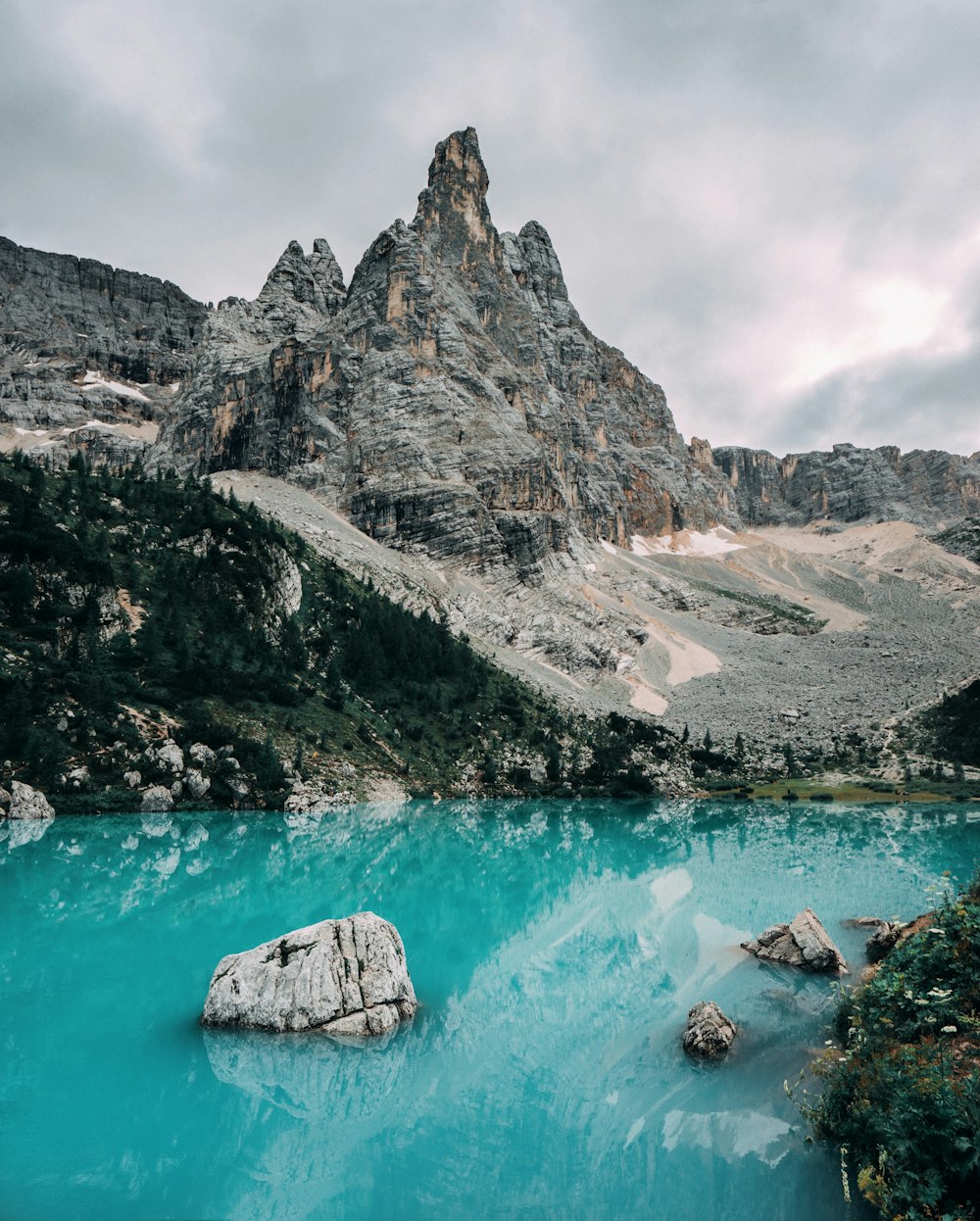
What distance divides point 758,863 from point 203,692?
42856 mm

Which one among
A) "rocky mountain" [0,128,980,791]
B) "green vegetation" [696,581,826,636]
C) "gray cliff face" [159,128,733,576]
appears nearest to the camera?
"rocky mountain" [0,128,980,791]

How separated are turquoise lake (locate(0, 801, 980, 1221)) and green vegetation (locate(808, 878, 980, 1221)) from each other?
Answer: 2.55 feet

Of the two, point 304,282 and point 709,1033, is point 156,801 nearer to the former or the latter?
point 709,1033

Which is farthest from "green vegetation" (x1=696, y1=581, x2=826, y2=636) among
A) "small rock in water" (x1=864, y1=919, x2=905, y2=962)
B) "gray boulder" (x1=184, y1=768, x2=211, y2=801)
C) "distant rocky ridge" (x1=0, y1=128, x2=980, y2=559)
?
"small rock in water" (x1=864, y1=919, x2=905, y2=962)

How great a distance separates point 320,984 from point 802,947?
13543 millimetres

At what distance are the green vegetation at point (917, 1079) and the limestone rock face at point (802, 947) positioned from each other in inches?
195

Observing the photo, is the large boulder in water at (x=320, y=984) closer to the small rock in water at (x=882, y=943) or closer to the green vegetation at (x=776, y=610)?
the small rock in water at (x=882, y=943)

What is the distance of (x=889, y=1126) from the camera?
9.37m

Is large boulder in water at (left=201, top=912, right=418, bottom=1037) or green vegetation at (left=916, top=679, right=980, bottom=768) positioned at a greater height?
green vegetation at (left=916, top=679, right=980, bottom=768)

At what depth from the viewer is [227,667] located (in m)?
61.1

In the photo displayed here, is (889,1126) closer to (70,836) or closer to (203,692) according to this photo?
(70,836)

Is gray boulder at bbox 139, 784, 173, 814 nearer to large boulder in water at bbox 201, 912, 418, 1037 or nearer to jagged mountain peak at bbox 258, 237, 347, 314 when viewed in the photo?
large boulder in water at bbox 201, 912, 418, 1037

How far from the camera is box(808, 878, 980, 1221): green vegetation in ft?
27.2

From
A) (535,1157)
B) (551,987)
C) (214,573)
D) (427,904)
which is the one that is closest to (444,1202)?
(535,1157)
